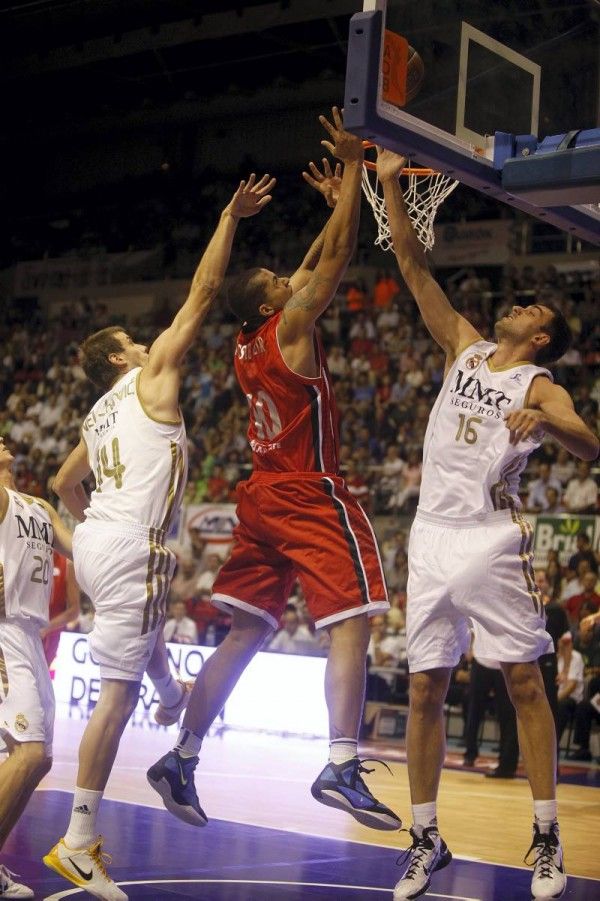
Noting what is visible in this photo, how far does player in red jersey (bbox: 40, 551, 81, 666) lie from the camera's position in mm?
6461

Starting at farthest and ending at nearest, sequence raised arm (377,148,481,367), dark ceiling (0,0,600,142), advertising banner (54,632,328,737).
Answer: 1. dark ceiling (0,0,600,142)
2. advertising banner (54,632,328,737)
3. raised arm (377,148,481,367)

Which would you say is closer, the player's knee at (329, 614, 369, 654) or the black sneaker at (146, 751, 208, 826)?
the player's knee at (329, 614, 369, 654)

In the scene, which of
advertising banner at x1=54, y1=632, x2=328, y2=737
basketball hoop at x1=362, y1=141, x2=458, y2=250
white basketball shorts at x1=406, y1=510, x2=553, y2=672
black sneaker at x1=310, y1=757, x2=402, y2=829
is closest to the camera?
black sneaker at x1=310, y1=757, x2=402, y2=829

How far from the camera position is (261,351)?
5832 millimetres

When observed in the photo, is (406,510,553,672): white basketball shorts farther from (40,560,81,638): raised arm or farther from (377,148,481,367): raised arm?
(40,560,81,638): raised arm

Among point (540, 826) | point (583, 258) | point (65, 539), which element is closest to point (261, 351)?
point (65, 539)

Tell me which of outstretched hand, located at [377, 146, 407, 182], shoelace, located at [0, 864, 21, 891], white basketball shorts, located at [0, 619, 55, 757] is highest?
outstretched hand, located at [377, 146, 407, 182]

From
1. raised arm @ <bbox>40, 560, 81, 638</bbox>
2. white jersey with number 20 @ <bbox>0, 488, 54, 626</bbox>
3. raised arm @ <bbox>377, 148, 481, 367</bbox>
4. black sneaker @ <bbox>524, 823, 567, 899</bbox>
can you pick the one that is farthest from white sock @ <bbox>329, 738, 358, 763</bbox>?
raised arm @ <bbox>377, 148, 481, 367</bbox>

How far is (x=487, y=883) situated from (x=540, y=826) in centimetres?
90

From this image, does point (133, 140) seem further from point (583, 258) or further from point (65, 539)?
point (65, 539)

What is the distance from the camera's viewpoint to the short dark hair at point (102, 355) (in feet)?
19.9

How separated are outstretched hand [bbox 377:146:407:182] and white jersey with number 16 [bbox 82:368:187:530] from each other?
1532 millimetres

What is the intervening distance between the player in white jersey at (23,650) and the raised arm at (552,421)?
223cm

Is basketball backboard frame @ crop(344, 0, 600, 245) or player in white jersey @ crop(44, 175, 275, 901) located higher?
basketball backboard frame @ crop(344, 0, 600, 245)
